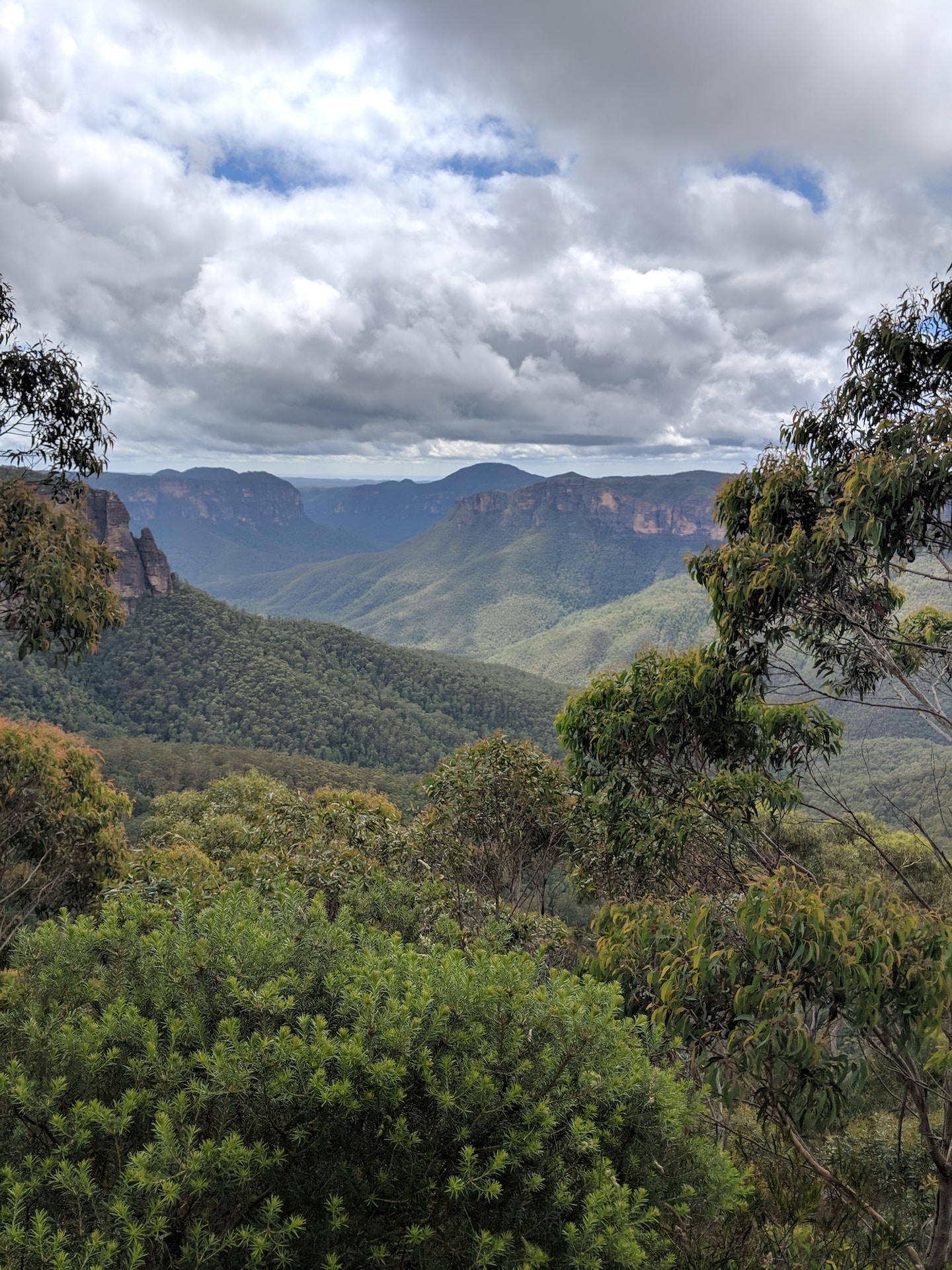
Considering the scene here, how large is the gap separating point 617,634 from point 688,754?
141735mm

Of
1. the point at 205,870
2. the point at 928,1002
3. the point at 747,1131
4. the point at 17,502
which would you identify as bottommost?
the point at 747,1131

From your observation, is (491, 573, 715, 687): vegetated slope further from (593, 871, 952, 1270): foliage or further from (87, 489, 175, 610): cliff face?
(593, 871, 952, 1270): foliage

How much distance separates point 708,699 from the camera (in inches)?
246

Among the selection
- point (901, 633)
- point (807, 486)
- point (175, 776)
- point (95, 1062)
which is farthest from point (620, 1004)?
point (175, 776)

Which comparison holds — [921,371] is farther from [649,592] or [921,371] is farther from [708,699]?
[649,592]

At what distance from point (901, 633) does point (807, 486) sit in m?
1.94

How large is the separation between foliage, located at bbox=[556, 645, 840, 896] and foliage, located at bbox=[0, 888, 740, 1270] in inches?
118

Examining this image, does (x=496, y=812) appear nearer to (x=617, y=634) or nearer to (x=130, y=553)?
(x=130, y=553)

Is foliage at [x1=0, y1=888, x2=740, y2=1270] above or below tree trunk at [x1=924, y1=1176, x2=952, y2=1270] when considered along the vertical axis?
above

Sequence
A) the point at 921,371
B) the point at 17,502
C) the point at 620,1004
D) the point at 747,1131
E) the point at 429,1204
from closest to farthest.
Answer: the point at 429,1204
the point at 620,1004
the point at 921,371
the point at 17,502
the point at 747,1131

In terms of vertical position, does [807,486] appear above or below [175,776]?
above

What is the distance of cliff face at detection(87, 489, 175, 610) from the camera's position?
81562mm

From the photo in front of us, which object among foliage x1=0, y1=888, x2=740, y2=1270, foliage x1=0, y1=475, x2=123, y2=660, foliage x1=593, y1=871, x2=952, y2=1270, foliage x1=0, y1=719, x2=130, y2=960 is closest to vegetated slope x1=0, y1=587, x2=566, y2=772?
foliage x1=0, y1=719, x2=130, y2=960

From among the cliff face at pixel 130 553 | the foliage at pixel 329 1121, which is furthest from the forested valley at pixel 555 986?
the cliff face at pixel 130 553
